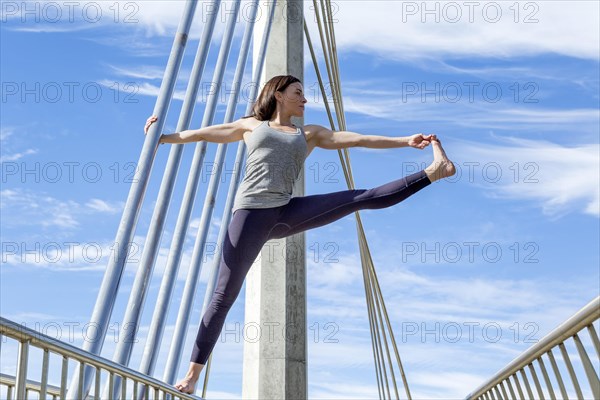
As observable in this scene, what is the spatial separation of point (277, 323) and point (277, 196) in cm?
214

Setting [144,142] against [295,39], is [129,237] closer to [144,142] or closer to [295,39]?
[144,142]

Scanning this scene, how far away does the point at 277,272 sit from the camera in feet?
19.0

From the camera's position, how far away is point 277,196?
3703 millimetres

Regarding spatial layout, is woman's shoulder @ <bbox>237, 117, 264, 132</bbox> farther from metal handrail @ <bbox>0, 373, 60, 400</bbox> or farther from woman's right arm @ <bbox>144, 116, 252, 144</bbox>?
metal handrail @ <bbox>0, 373, 60, 400</bbox>

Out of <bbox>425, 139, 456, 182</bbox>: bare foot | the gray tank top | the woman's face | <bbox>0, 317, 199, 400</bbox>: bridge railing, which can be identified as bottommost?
<bbox>0, 317, 199, 400</bbox>: bridge railing

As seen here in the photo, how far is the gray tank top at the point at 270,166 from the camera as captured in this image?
3.71m

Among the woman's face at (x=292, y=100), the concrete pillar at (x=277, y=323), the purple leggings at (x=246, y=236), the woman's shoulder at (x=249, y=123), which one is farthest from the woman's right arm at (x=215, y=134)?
the concrete pillar at (x=277, y=323)

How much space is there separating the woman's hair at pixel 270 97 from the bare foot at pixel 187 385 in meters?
1.23

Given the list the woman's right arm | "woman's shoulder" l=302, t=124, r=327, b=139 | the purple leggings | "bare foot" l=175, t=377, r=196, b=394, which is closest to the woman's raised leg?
the purple leggings

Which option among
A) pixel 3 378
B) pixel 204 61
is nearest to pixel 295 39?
pixel 204 61

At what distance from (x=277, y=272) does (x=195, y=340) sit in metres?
2.08

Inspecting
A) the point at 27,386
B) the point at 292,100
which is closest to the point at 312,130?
the point at 292,100

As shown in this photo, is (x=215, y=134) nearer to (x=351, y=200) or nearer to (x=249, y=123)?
(x=249, y=123)

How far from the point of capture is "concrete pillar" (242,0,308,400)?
5594mm
